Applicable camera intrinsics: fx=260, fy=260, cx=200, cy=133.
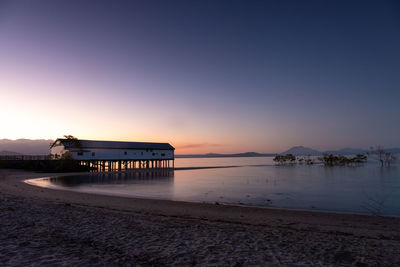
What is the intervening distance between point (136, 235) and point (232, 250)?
3283mm

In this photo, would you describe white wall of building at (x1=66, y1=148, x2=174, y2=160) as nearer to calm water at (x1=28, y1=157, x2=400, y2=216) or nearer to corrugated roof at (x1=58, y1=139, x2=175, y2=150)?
corrugated roof at (x1=58, y1=139, x2=175, y2=150)

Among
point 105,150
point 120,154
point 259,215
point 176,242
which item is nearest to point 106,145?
point 105,150

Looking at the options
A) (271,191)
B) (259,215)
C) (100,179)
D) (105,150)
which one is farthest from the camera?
(105,150)

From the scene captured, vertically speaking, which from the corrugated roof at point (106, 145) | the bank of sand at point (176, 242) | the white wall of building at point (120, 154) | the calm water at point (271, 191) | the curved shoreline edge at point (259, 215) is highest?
the corrugated roof at point (106, 145)

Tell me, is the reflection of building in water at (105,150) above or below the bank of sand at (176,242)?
above

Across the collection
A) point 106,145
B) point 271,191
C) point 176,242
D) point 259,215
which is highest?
point 106,145

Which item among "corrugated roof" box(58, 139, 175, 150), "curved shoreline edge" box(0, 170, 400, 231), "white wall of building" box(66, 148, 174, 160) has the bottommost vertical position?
"curved shoreline edge" box(0, 170, 400, 231)

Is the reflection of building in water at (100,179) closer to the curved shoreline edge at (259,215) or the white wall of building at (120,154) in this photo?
the white wall of building at (120,154)

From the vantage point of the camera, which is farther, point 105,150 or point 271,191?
point 105,150

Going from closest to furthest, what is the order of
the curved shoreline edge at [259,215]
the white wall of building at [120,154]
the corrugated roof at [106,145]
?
the curved shoreline edge at [259,215] → the corrugated roof at [106,145] → the white wall of building at [120,154]

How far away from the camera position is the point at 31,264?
5668 mm

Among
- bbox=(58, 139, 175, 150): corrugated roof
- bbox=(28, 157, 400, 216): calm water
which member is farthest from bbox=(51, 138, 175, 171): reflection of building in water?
bbox=(28, 157, 400, 216): calm water

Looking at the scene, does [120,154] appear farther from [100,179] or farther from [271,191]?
[271,191]

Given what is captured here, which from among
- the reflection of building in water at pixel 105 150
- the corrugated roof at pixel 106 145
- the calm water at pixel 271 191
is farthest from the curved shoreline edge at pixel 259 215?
the corrugated roof at pixel 106 145
